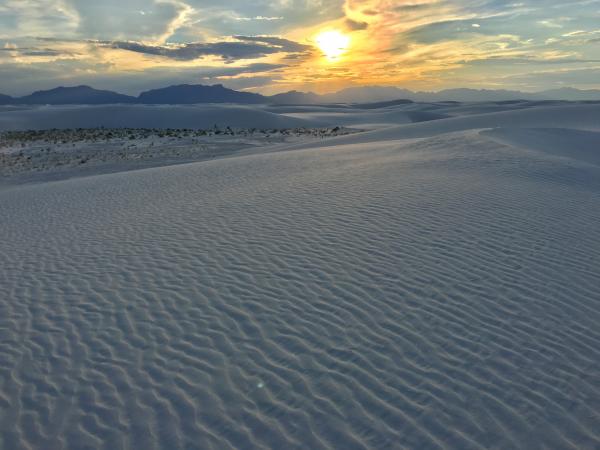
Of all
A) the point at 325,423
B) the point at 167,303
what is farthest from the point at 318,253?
the point at 325,423

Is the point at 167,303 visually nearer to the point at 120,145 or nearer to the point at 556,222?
the point at 556,222

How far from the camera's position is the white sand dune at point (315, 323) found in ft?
13.9

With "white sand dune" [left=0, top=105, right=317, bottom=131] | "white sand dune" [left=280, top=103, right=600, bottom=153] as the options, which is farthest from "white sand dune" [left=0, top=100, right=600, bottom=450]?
"white sand dune" [left=0, top=105, right=317, bottom=131]

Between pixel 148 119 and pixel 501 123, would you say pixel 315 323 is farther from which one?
pixel 148 119

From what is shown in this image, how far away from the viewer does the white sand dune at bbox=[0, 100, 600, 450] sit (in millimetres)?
4227

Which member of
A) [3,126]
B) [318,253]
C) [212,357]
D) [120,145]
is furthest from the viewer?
[3,126]

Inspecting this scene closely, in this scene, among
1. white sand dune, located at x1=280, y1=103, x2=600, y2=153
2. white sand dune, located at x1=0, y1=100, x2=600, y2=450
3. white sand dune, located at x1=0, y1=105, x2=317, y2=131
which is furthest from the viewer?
white sand dune, located at x1=0, y1=105, x2=317, y2=131

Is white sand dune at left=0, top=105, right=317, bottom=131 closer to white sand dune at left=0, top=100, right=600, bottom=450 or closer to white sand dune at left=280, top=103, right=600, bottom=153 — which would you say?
white sand dune at left=280, top=103, right=600, bottom=153

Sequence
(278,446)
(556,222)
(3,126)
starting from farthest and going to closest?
(3,126) < (556,222) < (278,446)

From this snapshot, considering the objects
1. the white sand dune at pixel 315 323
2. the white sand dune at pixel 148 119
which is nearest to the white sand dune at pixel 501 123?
the white sand dune at pixel 315 323

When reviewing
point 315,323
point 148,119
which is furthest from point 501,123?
point 148,119

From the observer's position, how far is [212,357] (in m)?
5.21

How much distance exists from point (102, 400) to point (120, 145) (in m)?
32.9

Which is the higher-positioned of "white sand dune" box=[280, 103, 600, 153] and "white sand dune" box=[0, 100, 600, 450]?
"white sand dune" box=[280, 103, 600, 153]
